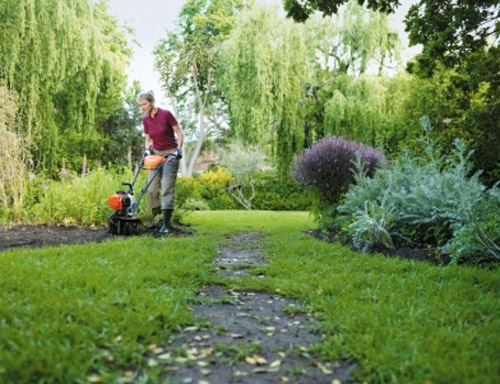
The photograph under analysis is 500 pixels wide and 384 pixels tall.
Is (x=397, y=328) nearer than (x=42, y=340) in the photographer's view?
No

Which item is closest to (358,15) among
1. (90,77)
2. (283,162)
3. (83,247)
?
(283,162)

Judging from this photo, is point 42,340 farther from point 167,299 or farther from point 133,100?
point 133,100

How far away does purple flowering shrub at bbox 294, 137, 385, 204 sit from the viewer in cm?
745

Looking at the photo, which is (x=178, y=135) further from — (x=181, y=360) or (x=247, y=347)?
(x=181, y=360)

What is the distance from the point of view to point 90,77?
36.9 feet

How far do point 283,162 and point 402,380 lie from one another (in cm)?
1585

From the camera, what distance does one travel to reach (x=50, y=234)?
19.2ft

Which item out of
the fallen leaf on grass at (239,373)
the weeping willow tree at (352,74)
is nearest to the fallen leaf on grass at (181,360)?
the fallen leaf on grass at (239,373)

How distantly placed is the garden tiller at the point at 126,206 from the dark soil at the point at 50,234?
0.53 feet

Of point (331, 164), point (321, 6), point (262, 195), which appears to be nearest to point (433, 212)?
point (331, 164)

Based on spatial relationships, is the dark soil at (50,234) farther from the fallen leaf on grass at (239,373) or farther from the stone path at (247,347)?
the fallen leaf on grass at (239,373)

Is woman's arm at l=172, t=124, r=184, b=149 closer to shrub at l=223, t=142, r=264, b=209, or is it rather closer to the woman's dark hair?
the woman's dark hair

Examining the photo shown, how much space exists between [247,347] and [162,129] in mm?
4949

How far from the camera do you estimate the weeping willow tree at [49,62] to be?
8.84 m
